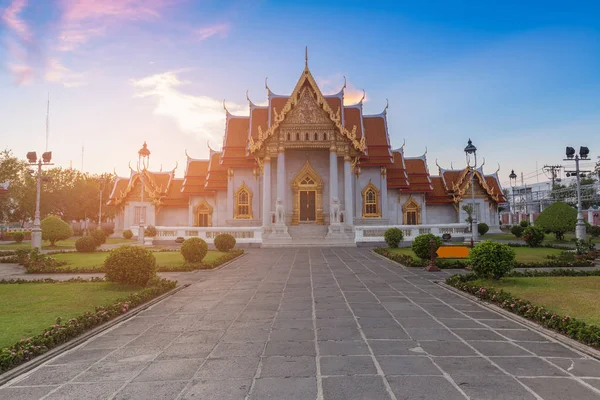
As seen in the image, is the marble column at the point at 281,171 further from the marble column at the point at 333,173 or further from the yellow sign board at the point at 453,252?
the yellow sign board at the point at 453,252

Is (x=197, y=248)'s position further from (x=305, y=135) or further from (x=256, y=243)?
(x=305, y=135)

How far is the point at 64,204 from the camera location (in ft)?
185

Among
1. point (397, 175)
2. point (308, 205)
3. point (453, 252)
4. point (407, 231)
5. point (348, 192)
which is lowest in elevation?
point (453, 252)

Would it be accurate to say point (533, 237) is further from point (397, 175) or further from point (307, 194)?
point (307, 194)

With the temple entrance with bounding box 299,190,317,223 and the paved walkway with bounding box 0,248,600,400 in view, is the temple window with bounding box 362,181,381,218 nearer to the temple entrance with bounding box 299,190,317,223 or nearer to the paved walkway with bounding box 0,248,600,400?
the temple entrance with bounding box 299,190,317,223

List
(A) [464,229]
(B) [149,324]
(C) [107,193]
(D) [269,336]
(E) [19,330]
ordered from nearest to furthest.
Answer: (D) [269,336] < (E) [19,330] < (B) [149,324] < (A) [464,229] < (C) [107,193]

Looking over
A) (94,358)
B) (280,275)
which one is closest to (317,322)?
(94,358)

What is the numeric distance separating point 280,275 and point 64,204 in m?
54.0

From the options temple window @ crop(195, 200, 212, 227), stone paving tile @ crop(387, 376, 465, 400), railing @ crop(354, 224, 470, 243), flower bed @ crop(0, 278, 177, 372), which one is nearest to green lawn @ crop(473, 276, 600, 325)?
stone paving tile @ crop(387, 376, 465, 400)

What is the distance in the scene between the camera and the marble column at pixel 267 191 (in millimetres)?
30625

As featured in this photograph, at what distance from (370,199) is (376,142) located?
5532 millimetres

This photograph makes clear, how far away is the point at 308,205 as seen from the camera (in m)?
33.1

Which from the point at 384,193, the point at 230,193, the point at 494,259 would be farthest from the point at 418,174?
the point at 494,259

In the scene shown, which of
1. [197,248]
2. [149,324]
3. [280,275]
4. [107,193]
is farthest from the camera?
[107,193]
